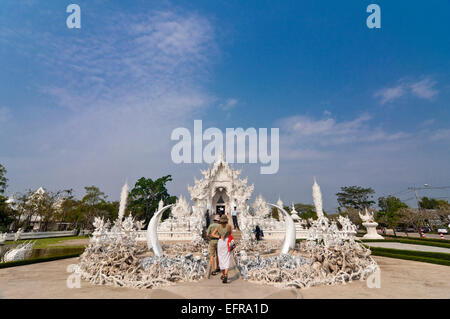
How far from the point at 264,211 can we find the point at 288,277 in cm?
1582

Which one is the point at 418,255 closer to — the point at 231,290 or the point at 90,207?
the point at 231,290

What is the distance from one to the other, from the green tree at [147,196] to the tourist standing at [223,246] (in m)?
35.0

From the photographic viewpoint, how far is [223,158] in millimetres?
22672

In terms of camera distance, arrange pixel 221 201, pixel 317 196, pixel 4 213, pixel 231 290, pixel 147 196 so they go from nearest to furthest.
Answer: pixel 231 290, pixel 4 213, pixel 221 201, pixel 317 196, pixel 147 196

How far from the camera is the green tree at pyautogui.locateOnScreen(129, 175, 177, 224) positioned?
38000mm

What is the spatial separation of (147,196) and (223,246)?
37.1m

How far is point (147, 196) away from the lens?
39500 millimetres

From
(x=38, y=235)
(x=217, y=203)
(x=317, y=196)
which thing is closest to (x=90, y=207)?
(x=38, y=235)

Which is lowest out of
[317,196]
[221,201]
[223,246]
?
[223,246]

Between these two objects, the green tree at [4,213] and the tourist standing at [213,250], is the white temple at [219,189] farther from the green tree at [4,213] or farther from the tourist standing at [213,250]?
the green tree at [4,213]

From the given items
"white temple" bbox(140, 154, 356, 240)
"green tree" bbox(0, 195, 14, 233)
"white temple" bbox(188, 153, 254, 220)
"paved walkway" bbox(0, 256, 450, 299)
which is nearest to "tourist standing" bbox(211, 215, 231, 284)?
"paved walkway" bbox(0, 256, 450, 299)

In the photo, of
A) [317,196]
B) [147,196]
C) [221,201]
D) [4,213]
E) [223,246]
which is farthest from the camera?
[147,196]
